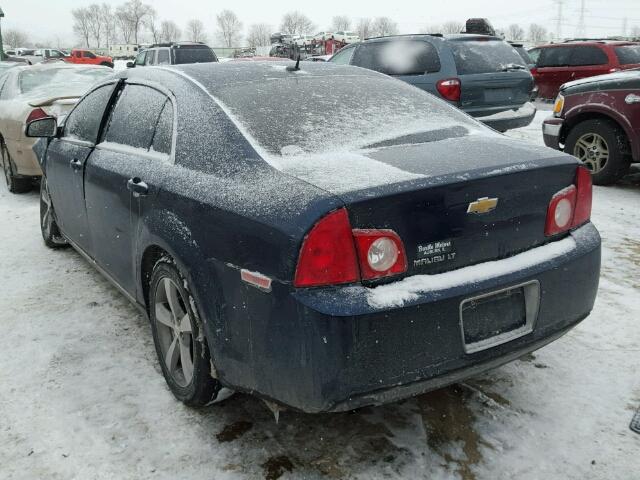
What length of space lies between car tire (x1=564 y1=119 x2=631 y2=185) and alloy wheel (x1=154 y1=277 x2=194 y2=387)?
5166 millimetres

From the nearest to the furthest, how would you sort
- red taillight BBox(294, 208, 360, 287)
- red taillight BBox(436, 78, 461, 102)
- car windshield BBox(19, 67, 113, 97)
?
red taillight BBox(294, 208, 360, 287) < car windshield BBox(19, 67, 113, 97) < red taillight BBox(436, 78, 461, 102)

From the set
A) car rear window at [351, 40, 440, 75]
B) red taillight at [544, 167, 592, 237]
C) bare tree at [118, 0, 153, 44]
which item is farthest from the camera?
bare tree at [118, 0, 153, 44]

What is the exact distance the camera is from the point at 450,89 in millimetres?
7785

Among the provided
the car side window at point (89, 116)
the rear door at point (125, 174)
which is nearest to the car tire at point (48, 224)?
the car side window at point (89, 116)

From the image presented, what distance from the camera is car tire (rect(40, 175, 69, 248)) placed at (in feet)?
15.8

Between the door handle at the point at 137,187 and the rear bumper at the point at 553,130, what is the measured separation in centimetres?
569

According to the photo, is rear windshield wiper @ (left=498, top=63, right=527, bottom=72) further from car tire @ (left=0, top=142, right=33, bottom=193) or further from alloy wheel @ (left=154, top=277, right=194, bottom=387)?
alloy wheel @ (left=154, top=277, right=194, bottom=387)

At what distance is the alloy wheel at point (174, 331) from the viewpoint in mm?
2660

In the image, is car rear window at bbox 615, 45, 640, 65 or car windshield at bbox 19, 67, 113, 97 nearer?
car windshield at bbox 19, 67, 113, 97

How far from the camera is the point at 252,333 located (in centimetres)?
212

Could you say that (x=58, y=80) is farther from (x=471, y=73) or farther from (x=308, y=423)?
(x=308, y=423)

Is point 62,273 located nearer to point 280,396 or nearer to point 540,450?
point 280,396

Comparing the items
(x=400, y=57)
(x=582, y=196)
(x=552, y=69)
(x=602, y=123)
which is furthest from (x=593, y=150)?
(x=552, y=69)

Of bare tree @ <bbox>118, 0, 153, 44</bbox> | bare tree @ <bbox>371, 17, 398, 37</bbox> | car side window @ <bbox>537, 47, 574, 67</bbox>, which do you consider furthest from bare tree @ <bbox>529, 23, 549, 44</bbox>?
car side window @ <bbox>537, 47, 574, 67</bbox>
